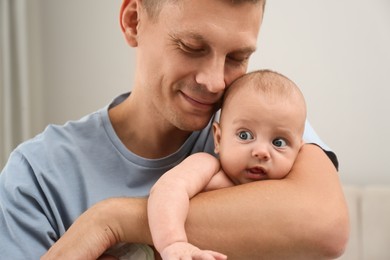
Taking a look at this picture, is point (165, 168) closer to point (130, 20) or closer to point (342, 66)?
Answer: point (130, 20)

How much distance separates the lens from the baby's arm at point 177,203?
2.90 ft

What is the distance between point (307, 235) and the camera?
1.00m

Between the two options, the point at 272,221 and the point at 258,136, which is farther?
the point at 258,136

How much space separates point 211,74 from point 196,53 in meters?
0.07

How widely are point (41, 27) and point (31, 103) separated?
1.73 feet

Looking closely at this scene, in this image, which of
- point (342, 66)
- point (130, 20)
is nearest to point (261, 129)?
point (130, 20)

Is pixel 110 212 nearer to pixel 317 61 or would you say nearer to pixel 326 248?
pixel 326 248

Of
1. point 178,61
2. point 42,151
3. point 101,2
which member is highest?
point 101,2

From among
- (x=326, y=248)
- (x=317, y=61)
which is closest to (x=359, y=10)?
(x=317, y=61)

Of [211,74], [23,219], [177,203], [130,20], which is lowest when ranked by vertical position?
[23,219]

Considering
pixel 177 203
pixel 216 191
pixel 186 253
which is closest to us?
pixel 186 253

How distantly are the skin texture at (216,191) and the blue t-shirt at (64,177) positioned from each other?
0.13 metres

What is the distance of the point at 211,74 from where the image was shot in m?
1.16

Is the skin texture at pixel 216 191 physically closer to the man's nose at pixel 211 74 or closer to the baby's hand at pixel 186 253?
the man's nose at pixel 211 74
